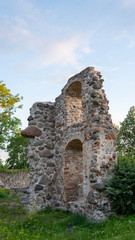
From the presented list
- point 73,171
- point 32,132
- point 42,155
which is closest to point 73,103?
point 32,132

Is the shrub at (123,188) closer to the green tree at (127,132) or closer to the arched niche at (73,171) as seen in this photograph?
the arched niche at (73,171)

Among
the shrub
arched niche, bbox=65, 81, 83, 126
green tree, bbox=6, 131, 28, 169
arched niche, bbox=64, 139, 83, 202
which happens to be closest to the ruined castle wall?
arched niche, bbox=64, 139, 83, 202

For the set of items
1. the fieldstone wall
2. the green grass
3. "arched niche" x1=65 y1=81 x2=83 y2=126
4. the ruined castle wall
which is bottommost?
the green grass

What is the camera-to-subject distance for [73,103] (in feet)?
31.0

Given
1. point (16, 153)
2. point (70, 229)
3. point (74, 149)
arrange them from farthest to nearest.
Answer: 1. point (16, 153)
2. point (74, 149)
3. point (70, 229)

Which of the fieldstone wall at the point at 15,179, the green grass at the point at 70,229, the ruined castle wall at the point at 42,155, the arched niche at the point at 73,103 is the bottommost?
the green grass at the point at 70,229

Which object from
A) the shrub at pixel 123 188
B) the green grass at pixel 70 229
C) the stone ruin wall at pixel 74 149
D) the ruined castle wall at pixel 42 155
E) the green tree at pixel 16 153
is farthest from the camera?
the green tree at pixel 16 153

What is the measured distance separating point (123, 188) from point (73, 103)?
4.35 meters

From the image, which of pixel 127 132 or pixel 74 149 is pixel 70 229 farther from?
pixel 127 132

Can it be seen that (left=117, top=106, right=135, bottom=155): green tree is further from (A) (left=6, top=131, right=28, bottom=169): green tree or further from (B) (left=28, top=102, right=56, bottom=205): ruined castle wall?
(B) (left=28, top=102, right=56, bottom=205): ruined castle wall

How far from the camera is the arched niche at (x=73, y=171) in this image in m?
8.47

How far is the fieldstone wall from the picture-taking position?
18.2m

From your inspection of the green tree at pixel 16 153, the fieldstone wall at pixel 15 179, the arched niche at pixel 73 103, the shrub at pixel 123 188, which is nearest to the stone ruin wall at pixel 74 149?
the arched niche at pixel 73 103

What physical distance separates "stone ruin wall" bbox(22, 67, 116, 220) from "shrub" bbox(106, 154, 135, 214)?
26cm
